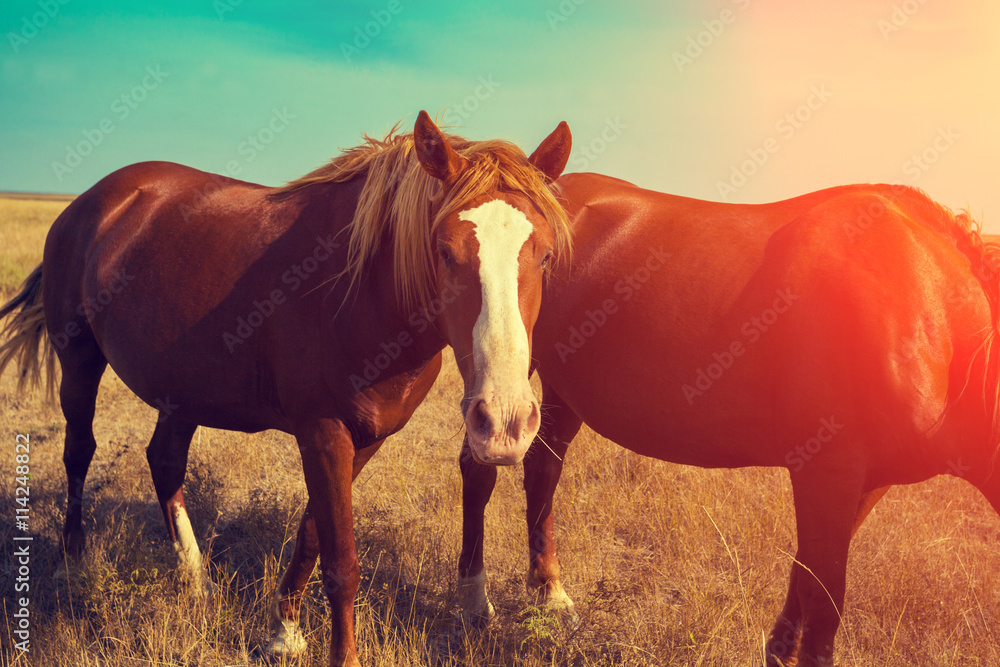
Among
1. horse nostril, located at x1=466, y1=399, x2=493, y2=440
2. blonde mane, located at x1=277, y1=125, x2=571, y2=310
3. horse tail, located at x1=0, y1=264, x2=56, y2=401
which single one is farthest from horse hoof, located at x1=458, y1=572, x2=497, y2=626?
horse tail, located at x1=0, y1=264, x2=56, y2=401

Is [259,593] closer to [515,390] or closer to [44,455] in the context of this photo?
[515,390]

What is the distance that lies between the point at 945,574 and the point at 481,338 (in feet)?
11.1

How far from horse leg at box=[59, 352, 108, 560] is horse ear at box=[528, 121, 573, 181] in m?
2.97

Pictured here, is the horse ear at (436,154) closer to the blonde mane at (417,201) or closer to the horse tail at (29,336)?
the blonde mane at (417,201)

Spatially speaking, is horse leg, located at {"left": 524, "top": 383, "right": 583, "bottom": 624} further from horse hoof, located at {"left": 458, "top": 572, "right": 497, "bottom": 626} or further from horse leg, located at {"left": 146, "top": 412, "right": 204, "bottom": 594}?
horse leg, located at {"left": 146, "top": 412, "right": 204, "bottom": 594}

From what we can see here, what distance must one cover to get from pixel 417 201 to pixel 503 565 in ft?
8.57

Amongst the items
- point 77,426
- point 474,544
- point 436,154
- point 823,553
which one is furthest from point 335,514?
point 77,426

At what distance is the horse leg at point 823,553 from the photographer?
270 cm

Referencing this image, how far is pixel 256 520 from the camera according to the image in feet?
14.6

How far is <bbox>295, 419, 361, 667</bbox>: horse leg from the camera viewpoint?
2701mm

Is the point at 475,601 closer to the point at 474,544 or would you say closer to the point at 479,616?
the point at 479,616

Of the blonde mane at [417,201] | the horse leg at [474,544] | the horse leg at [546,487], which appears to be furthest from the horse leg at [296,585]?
the horse leg at [546,487]

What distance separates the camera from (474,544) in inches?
146

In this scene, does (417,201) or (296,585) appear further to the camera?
(296,585)
